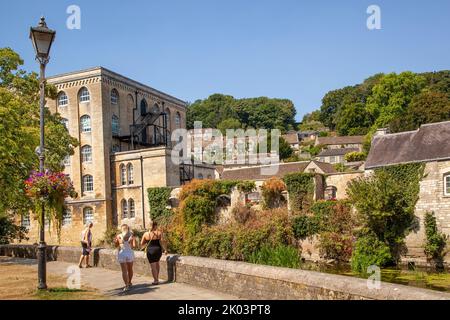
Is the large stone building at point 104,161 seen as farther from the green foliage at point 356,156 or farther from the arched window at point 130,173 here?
the green foliage at point 356,156

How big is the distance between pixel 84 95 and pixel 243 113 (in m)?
83.0

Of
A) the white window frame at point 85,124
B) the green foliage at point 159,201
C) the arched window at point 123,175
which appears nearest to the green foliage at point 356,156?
the green foliage at point 159,201

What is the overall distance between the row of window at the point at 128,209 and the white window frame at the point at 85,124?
629 cm

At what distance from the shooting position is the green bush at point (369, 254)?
22.2 m

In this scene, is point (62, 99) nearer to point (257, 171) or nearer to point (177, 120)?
point (177, 120)

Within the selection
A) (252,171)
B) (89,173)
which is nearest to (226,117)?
(252,171)

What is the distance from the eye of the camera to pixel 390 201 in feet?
75.4

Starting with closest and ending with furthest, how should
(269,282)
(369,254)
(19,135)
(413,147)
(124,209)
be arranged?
(269,282)
(19,135)
(369,254)
(413,147)
(124,209)

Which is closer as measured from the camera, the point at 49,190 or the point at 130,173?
the point at 49,190

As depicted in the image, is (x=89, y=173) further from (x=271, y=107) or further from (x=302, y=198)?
(x=271, y=107)

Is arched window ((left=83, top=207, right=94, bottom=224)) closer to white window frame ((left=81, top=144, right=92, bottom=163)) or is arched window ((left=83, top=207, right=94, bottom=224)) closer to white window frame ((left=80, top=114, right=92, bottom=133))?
white window frame ((left=81, top=144, right=92, bottom=163))

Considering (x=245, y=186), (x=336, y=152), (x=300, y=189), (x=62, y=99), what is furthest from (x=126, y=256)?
(x=336, y=152)

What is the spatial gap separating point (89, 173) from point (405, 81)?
52.2m
